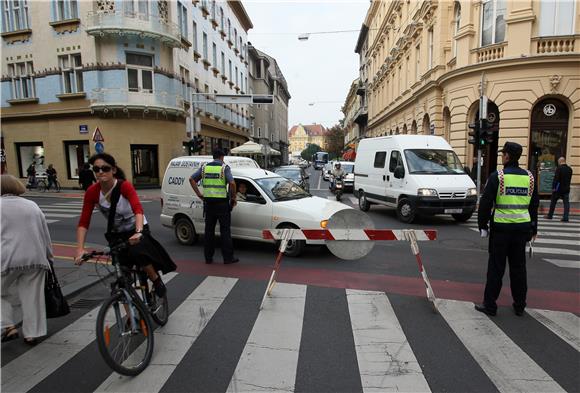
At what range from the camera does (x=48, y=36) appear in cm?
2256

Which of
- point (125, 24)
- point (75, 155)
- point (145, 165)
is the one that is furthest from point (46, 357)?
point (75, 155)

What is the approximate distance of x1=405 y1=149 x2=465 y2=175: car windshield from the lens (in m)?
10.9

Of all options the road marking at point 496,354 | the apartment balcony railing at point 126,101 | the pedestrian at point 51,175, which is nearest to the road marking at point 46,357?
the road marking at point 496,354

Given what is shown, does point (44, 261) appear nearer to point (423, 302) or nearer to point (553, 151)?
point (423, 302)

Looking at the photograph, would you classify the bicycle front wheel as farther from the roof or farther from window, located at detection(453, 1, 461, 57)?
the roof

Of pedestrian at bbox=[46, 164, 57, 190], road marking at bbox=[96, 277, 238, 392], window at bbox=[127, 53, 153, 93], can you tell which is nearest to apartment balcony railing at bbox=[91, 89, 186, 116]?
window at bbox=[127, 53, 153, 93]

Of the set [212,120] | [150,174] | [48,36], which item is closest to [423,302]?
[150,174]

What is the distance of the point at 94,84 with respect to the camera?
21.6m

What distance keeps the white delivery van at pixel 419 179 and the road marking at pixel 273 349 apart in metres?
6.45

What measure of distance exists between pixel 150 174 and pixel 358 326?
869 inches

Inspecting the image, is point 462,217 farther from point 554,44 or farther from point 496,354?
point 554,44

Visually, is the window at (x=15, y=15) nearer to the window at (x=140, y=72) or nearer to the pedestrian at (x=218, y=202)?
the window at (x=140, y=72)

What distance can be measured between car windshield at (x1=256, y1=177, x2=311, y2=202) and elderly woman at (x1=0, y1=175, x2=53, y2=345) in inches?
167

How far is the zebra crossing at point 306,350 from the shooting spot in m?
3.08
